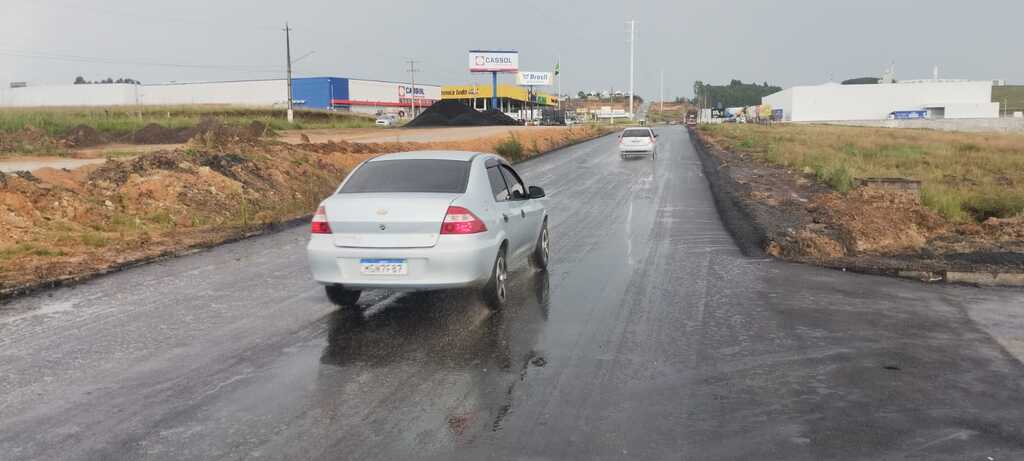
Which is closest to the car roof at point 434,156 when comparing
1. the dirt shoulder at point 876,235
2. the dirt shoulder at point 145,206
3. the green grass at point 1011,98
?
the dirt shoulder at point 145,206

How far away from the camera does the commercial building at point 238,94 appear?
11225 cm

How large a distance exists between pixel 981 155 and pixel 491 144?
22.1 m

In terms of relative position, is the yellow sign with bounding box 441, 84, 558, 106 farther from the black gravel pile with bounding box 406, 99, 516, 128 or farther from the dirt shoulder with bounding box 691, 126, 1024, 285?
the dirt shoulder with bounding box 691, 126, 1024, 285

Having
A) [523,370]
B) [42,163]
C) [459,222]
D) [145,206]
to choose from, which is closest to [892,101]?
[42,163]

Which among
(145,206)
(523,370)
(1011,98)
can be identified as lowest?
(523,370)

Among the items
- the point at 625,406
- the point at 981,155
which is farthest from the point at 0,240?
the point at 981,155

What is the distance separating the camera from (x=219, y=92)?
125625 mm

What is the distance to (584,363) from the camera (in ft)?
20.8

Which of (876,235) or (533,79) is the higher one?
(533,79)

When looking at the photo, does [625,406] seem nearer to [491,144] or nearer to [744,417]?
[744,417]

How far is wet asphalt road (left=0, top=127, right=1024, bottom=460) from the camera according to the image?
475cm

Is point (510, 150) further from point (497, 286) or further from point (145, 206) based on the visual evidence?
point (497, 286)

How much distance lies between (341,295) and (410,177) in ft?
4.63

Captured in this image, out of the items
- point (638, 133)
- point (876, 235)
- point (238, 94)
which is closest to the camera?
point (876, 235)
